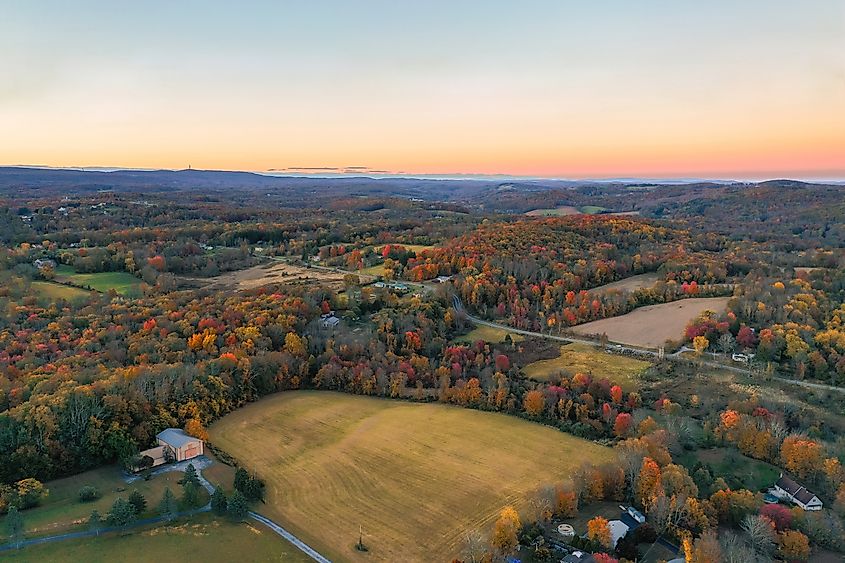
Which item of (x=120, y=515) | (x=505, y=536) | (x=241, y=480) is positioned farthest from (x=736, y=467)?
(x=120, y=515)

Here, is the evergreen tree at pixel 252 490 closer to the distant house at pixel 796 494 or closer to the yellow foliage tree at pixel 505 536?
the yellow foliage tree at pixel 505 536

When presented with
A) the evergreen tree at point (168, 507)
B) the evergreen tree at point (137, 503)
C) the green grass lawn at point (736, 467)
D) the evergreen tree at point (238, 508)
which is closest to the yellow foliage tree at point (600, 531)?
the green grass lawn at point (736, 467)

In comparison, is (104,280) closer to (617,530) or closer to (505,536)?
(505,536)

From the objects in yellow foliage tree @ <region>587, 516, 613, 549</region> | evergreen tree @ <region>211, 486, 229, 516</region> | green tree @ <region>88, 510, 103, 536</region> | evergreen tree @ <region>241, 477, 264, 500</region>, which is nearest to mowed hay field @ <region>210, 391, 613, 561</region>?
evergreen tree @ <region>241, 477, 264, 500</region>

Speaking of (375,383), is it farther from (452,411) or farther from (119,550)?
(119,550)

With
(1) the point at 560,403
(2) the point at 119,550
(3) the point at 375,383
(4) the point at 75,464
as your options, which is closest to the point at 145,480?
(4) the point at 75,464

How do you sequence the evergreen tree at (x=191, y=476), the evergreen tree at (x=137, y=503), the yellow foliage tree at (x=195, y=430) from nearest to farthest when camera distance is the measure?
1. the evergreen tree at (x=137, y=503)
2. the evergreen tree at (x=191, y=476)
3. the yellow foliage tree at (x=195, y=430)
